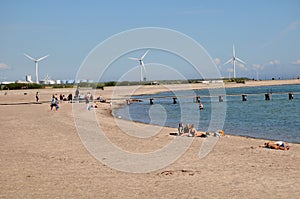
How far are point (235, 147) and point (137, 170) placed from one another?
6126mm

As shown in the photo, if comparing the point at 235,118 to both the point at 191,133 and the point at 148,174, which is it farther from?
the point at 148,174

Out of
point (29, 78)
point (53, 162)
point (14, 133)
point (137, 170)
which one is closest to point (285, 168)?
point (137, 170)

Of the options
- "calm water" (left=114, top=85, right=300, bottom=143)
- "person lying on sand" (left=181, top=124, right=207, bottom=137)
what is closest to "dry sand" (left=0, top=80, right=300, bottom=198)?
"person lying on sand" (left=181, top=124, right=207, bottom=137)

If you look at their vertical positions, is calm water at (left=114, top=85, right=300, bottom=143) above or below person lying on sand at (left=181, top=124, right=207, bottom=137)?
below

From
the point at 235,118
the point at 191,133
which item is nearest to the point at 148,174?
the point at 191,133

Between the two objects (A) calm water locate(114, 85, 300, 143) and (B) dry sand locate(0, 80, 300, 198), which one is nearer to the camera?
(B) dry sand locate(0, 80, 300, 198)

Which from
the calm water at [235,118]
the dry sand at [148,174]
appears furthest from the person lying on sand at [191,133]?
the calm water at [235,118]

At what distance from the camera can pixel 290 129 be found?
82.0ft

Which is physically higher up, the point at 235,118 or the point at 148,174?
the point at 148,174

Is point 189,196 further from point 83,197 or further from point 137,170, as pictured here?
point 137,170

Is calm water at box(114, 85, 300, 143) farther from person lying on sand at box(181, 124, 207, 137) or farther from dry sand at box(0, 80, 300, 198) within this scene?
dry sand at box(0, 80, 300, 198)

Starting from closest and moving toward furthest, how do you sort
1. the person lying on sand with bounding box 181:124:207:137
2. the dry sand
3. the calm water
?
the dry sand < the person lying on sand with bounding box 181:124:207:137 < the calm water

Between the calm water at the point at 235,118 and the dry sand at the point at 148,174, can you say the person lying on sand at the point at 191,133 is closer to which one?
the dry sand at the point at 148,174

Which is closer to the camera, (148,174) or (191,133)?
(148,174)
